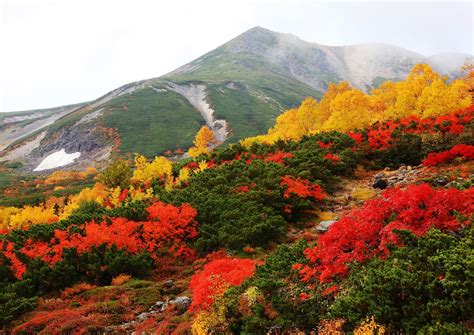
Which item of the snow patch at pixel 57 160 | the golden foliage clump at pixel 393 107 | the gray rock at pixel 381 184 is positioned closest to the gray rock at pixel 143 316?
the gray rock at pixel 381 184

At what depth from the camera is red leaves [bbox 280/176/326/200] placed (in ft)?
72.9

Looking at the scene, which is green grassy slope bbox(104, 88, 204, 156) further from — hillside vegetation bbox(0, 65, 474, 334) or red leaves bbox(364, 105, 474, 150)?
red leaves bbox(364, 105, 474, 150)

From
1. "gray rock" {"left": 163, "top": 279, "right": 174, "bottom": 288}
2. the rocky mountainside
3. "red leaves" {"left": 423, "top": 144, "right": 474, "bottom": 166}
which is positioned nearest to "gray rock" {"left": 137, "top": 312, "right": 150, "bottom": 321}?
"gray rock" {"left": 163, "top": 279, "right": 174, "bottom": 288}

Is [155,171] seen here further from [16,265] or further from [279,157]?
[16,265]

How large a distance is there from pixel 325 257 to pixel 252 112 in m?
143

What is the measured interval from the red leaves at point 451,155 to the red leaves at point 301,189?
7.66m

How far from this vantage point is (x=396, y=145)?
1095 inches

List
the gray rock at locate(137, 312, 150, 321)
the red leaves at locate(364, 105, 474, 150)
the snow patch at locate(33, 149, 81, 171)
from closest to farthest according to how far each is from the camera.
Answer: the gray rock at locate(137, 312, 150, 321) < the red leaves at locate(364, 105, 474, 150) < the snow patch at locate(33, 149, 81, 171)

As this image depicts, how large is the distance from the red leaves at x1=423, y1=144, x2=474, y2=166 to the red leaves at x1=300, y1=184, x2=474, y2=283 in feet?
45.8

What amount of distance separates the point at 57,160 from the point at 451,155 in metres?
126

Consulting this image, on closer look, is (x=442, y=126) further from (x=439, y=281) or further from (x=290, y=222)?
(x=439, y=281)

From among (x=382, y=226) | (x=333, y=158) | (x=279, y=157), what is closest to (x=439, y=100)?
(x=333, y=158)

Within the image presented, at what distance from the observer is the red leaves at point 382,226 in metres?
9.91

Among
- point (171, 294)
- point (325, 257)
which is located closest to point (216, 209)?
point (171, 294)
